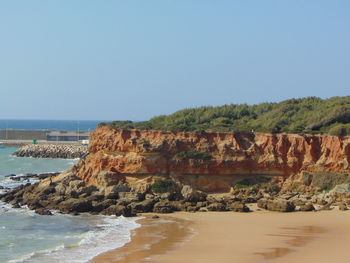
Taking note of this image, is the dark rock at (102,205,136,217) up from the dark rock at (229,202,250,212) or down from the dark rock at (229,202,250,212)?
down

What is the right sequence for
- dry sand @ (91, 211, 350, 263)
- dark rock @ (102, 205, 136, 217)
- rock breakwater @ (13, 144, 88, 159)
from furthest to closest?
rock breakwater @ (13, 144, 88, 159) < dark rock @ (102, 205, 136, 217) < dry sand @ (91, 211, 350, 263)

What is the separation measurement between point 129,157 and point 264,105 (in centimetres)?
2027

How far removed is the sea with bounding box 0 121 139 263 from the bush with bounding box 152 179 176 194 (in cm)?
576

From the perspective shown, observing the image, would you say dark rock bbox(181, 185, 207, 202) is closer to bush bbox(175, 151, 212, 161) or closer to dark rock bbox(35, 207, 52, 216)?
bush bbox(175, 151, 212, 161)

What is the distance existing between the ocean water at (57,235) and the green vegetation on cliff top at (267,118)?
40.7 ft

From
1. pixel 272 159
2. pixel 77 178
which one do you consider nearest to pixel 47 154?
pixel 77 178

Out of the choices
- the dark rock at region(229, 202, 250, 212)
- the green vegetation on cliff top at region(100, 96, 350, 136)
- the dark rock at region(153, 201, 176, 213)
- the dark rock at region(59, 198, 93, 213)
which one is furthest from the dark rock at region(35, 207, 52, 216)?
the green vegetation on cliff top at region(100, 96, 350, 136)

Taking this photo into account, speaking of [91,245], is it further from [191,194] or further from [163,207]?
[191,194]

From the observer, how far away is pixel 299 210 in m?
35.3

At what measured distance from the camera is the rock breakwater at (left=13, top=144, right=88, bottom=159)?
93887 mm

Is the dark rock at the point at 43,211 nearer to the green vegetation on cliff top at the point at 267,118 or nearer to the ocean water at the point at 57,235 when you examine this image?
the ocean water at the point at 57,235

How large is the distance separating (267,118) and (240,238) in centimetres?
2591

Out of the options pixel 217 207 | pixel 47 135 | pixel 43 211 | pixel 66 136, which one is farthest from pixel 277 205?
pixel 47 135

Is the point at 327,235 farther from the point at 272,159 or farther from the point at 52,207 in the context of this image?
the point at 52,207
